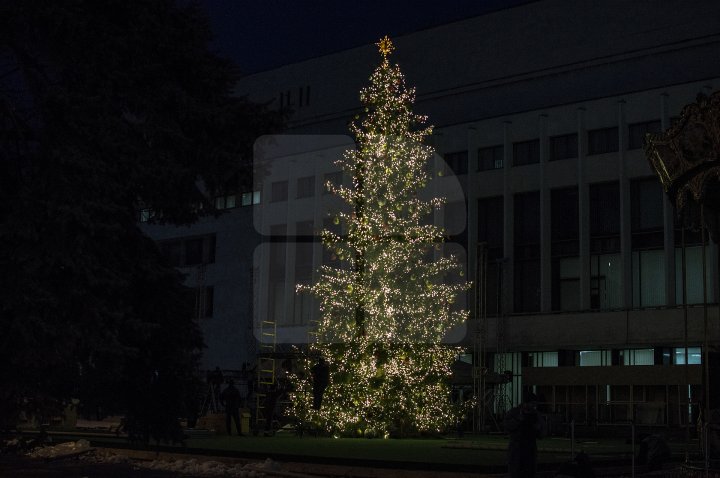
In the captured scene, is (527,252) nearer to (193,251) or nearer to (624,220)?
(624,220)

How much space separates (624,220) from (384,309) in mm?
19745

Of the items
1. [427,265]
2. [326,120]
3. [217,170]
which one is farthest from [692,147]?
[326,120]

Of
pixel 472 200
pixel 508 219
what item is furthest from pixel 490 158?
pixel 508 219

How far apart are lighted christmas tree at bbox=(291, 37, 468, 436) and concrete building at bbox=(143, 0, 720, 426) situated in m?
10.5

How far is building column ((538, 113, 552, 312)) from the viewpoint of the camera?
48.8 metres

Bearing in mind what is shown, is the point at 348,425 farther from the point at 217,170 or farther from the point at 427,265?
the point at 217,170

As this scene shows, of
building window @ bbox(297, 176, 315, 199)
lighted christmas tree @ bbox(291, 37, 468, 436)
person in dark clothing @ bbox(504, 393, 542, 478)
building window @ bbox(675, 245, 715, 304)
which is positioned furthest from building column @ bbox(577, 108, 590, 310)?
person in dark clothing @ bbox(504, 393, 542, 478)

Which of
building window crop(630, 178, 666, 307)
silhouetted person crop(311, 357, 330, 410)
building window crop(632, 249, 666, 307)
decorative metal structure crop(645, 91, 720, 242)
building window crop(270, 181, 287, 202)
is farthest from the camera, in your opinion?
building window crop(270, 181, 287, 202)

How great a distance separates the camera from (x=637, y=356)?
45.8 metres

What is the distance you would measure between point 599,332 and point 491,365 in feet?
19.4

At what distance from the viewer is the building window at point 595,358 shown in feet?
153

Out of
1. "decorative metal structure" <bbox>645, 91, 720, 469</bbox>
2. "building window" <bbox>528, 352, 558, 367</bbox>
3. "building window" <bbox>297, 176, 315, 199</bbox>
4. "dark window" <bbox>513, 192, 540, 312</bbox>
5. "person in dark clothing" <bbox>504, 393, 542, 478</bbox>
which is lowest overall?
"person in dark clothing" <bbox>504, 393, 542, 478</bbox>

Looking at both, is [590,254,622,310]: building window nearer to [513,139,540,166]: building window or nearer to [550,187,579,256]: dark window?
[550,187,579,256]: dark window

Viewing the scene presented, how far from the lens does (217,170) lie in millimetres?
18047
